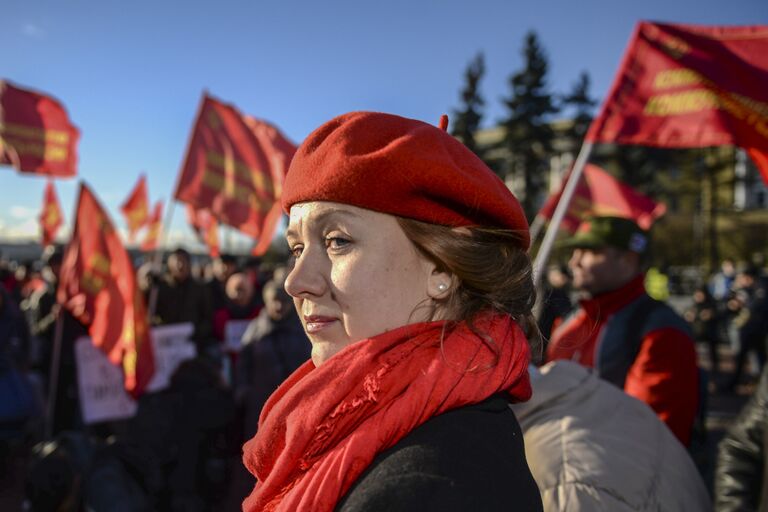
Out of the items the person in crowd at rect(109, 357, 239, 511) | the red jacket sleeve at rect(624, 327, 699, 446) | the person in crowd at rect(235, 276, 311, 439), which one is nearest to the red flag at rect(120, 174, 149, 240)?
the person in crowd at rect(235, 276, 311, 439)

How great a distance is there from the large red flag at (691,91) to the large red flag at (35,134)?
6.21m

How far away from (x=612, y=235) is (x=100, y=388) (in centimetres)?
424

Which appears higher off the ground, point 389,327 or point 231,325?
point 389,327

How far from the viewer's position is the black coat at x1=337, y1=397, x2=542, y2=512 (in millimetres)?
832

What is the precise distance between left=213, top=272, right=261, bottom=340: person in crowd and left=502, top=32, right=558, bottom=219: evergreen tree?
97.9 feet

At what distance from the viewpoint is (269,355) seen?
4.22 m

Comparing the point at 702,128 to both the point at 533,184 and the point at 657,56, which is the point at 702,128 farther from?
the point at 533,184

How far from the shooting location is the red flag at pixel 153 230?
45.9ft

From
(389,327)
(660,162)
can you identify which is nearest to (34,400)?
(389,327)

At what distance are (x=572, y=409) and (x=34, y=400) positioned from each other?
4.65 metres

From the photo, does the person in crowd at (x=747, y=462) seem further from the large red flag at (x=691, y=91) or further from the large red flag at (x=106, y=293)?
the large red flag at (x=106, y=293)

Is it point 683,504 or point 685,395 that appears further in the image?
point 685,395

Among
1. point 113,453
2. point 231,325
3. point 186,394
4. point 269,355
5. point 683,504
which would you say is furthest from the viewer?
point 231,325

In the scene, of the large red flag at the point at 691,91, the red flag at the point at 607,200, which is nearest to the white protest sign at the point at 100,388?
the large red flag at the point at 691,91
